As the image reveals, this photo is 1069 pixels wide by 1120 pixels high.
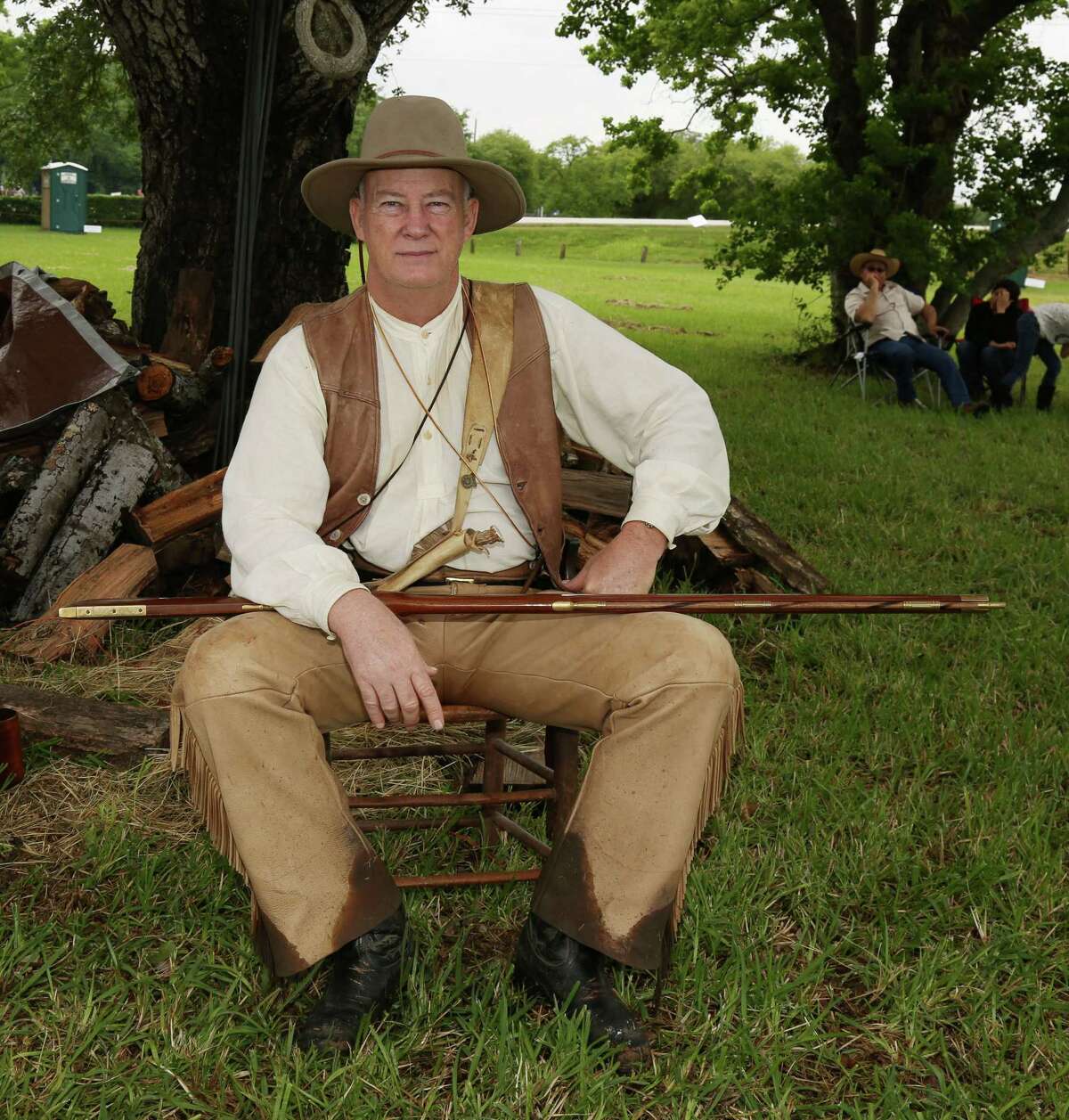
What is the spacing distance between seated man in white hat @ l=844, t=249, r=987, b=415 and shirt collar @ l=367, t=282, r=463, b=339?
8.52 meters

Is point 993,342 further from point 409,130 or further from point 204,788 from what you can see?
point 204,788

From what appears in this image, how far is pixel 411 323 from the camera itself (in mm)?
3109

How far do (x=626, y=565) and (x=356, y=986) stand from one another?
1.14 meters

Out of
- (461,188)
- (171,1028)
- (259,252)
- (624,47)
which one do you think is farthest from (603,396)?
(624,47)

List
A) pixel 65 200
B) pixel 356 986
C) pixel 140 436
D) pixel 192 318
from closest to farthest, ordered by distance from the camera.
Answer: pixel 356 986 < pixel 140 436 < pixel 192 318 < pixel 65 200

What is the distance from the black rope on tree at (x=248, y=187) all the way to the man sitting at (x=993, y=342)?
26.3ft

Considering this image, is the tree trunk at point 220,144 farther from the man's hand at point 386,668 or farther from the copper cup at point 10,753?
the man's hand at point 386,668

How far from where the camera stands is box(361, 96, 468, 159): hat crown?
2.97m

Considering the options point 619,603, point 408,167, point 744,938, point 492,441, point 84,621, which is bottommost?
point 744,938

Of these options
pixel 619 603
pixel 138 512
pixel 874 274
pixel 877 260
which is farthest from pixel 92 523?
pixel 877 260

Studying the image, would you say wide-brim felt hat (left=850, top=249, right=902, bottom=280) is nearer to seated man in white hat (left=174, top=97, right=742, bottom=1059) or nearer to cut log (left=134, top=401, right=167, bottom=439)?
cut log (left=134, top=401, right=167, bottom=439)

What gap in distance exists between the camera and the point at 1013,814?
3.47 metres

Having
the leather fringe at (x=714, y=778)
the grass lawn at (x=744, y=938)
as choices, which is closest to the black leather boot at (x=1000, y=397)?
the grass lawn at (x=744, y=938)

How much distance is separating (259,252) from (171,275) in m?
0.60
